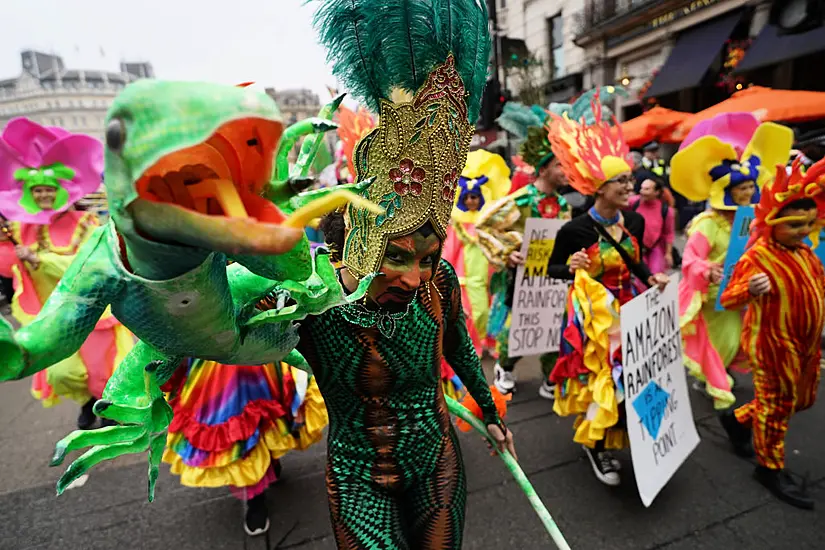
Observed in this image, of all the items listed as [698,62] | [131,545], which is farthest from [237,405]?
[698,62]

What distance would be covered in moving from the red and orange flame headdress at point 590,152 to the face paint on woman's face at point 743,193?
2.64 ft

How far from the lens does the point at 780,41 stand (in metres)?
10.7

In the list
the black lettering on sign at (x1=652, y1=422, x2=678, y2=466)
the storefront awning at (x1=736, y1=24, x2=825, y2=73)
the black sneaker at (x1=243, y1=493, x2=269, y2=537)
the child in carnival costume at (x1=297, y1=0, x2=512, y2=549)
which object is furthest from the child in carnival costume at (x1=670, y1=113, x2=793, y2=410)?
the storefront awning at (x1=736, y1=24, x2=825, y2=73)

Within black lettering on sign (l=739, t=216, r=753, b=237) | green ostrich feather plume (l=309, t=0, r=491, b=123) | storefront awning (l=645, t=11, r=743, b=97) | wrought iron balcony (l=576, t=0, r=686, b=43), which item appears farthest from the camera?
wrought iron balcony (l=576, t=0, r=686, b=43)

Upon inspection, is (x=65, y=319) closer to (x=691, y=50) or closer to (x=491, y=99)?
(x=491, y=99)

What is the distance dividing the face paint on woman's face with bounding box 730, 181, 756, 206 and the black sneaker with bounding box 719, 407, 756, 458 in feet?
4.57

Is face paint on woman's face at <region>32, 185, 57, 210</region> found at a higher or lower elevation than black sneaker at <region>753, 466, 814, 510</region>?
higher

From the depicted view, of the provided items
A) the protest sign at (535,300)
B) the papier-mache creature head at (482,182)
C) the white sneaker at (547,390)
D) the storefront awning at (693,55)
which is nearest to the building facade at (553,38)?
the storefront awning at (693,55)

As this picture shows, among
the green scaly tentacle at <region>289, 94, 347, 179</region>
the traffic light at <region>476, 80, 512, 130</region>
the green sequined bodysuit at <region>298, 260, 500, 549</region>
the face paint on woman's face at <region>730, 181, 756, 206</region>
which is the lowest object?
the green sequined bodysuit at <region>298, 260, 500, 549</region>

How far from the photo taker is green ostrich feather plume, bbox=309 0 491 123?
3.70ft

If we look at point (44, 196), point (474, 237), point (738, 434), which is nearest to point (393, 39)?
point (44, 196)

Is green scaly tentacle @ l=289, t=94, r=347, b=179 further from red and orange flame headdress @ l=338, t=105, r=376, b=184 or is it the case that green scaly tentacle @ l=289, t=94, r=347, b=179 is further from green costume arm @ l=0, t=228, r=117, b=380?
red and orange flame headdress @ l=338, t=105, r=376, b=184

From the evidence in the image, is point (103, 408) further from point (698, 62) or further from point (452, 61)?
point (698, 62)

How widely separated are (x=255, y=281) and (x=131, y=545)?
2687 millimetres
